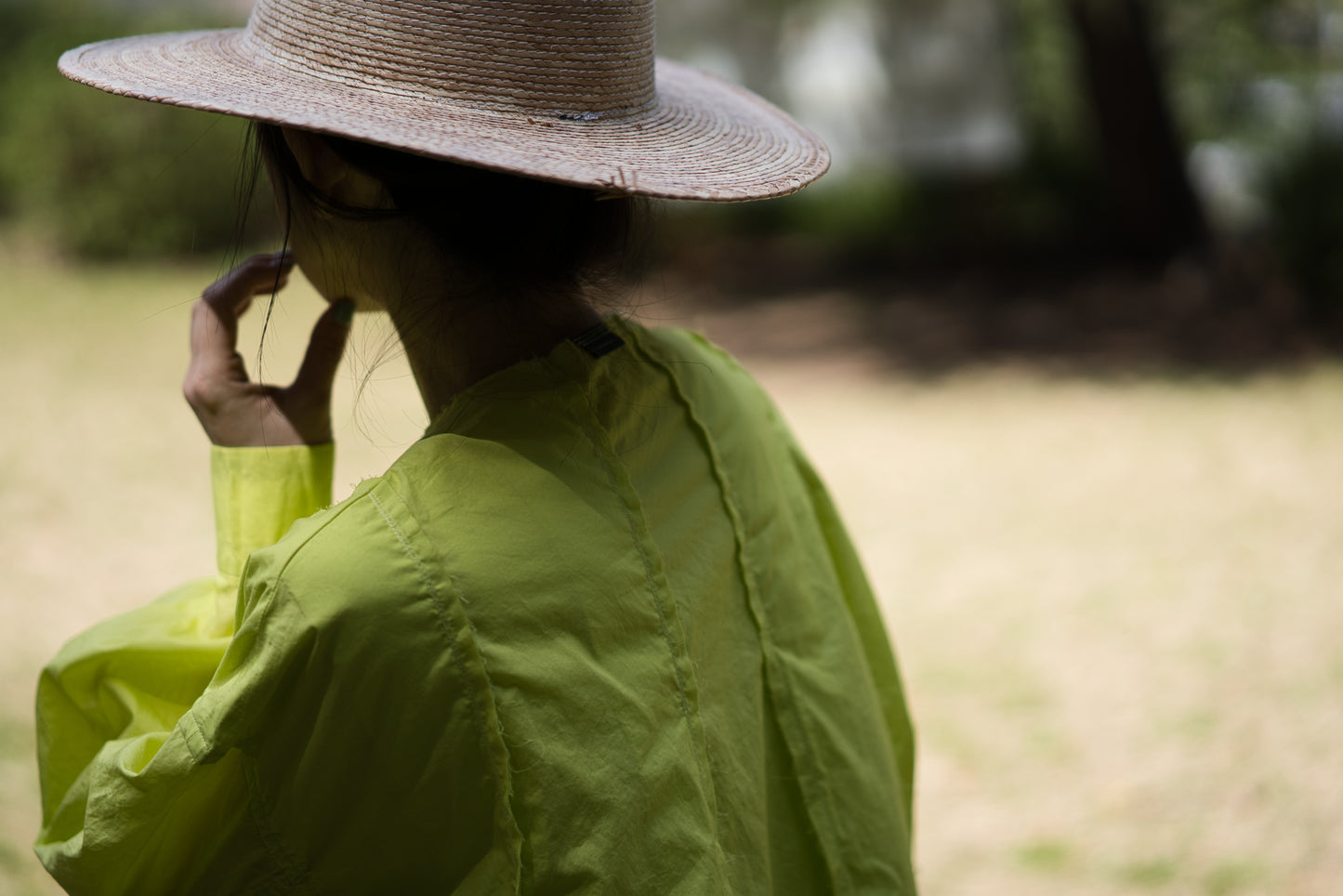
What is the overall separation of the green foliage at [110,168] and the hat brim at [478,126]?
923 centimetres

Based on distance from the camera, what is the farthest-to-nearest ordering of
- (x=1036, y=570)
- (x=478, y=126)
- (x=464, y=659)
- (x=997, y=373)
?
(x=997, y=373), (x=1036, y=570), (x=478, y=126), (x=464, y=659)

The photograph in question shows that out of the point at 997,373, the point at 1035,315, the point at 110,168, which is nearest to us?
the point at 997,373

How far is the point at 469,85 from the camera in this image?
1214 millimetres

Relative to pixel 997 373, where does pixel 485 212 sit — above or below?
above

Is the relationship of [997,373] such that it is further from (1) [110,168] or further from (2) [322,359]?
(1) [110,168]

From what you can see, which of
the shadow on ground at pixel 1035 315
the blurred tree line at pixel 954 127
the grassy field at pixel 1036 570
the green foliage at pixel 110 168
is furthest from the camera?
the green foliage at pixel 110 168

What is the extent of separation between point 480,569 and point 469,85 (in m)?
0.51

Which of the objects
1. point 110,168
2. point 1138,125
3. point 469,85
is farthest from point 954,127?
point 469,85

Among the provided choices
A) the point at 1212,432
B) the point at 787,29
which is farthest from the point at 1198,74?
the point at 1212,432

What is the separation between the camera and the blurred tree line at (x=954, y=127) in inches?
354

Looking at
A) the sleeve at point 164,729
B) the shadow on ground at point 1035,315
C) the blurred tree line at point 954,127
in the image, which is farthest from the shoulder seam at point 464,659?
the blurred tree line at point 954,127

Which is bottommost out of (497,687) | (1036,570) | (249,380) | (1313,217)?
(1036,570)

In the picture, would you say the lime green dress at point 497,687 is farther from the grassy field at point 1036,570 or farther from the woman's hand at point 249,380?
the grassy field at point 1036,570

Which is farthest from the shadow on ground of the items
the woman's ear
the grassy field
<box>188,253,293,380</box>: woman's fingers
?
the woman's ear
